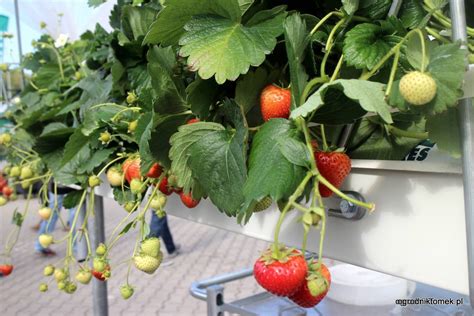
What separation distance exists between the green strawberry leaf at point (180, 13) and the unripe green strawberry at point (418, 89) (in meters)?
0.21

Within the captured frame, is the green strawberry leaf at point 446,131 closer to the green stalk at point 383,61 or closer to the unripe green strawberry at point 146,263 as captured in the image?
the green stalk at point 383,61

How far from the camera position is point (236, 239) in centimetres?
513

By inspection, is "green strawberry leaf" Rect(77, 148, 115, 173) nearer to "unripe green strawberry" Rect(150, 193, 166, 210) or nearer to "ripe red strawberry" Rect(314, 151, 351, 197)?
"unripe green strawberry" Rect(150, 193, 166, 210)

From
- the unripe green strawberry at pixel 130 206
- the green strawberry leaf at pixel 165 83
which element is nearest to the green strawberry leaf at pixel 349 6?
the green strawberry leaf at pixel 165 83

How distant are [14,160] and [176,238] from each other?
384 cm

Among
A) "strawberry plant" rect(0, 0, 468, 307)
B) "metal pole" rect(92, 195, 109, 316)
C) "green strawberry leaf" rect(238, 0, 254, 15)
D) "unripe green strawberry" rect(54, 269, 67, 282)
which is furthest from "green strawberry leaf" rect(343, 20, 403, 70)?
"metal pole" rect(92, 195, 109, 316)

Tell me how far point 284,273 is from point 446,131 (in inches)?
6.7

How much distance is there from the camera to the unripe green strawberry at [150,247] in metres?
0.62

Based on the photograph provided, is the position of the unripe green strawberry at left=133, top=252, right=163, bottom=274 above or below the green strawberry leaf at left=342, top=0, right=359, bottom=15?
below

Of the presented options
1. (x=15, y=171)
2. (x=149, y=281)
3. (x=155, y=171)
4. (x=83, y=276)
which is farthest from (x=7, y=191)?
(x=149, y=281)

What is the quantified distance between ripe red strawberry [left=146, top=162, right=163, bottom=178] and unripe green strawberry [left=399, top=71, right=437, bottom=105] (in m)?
0.38

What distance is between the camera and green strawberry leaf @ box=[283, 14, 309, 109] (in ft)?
1.39

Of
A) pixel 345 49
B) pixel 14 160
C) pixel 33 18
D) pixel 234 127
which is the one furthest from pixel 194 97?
pixel 33 18

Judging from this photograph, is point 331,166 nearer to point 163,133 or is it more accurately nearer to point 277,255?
point 277,255
